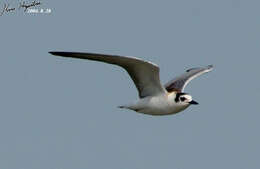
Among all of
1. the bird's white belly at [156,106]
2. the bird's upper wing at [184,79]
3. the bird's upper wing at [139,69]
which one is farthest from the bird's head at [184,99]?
the bird's upper wing at [184,79]

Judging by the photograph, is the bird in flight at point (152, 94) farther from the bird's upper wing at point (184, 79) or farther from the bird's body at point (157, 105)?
the bird's upper wing at point (184, 79)

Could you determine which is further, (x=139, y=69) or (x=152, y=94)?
(x=152, y=94)

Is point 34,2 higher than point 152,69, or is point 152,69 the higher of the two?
point 34,2

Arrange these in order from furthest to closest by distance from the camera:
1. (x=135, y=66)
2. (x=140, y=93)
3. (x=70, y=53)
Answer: (x=140, y=93), (x=135, y=66), (x=70, y=53)

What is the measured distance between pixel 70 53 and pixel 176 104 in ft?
9.77

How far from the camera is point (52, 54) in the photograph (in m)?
13.1

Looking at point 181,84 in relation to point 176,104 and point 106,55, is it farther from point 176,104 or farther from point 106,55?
point 106,55

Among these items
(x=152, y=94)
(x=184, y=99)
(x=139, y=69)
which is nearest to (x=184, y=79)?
(x=184, y=99)

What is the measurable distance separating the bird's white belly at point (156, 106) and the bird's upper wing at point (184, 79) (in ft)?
4.01

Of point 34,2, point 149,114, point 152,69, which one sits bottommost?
point 149,114

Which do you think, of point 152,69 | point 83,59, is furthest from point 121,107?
point 83,59

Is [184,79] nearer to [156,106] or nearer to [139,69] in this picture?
[156,106]

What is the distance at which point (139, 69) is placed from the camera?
14.2 meters

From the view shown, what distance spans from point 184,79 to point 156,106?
2359 millimetres
